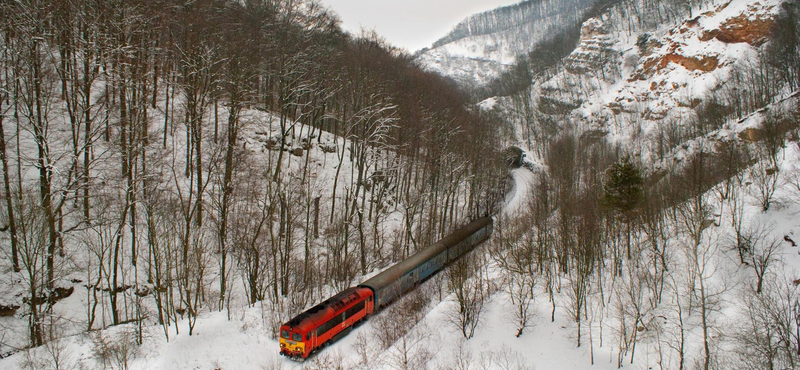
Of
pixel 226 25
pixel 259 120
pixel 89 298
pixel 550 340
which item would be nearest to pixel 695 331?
pixel 550 340

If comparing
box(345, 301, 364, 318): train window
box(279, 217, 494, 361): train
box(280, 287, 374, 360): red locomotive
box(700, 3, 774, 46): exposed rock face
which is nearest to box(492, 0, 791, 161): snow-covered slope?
box(700, 3, 774, 46): exposed rock face

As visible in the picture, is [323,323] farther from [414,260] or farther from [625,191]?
[625,191]

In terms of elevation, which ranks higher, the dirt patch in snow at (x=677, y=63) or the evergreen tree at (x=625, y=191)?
the dirt patch in snow at (x=677, y=63)

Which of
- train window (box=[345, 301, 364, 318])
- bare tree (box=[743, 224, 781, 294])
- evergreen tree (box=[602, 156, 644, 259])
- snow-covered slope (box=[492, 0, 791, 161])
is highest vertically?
snow-covered slope (box=[492, 0, 791, 161])

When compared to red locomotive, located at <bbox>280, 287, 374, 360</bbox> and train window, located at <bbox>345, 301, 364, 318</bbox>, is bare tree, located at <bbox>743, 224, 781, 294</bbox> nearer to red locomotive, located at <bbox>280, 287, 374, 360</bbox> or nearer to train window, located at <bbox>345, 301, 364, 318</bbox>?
train window, located at <bbox>345, 301, 364, 318</bbox>

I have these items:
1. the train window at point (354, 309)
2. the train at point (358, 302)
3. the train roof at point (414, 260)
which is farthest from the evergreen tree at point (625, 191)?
the train window at point (354, 309)

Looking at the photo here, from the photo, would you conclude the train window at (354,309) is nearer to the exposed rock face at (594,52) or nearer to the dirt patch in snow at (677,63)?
the dirt patch in snow at (677,63)

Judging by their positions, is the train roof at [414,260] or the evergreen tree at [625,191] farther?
the evergreen tree at [625,191]

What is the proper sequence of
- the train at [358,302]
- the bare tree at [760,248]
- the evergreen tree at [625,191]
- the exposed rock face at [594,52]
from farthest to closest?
the exposed rock face at [594,52], the evergreen tree at [625,191], the bare tree at [760,248], the train at [358,302]

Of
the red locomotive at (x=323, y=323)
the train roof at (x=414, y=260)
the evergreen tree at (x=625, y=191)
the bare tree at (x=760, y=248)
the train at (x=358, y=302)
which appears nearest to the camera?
the red locomotive at (x=323, y=323)
